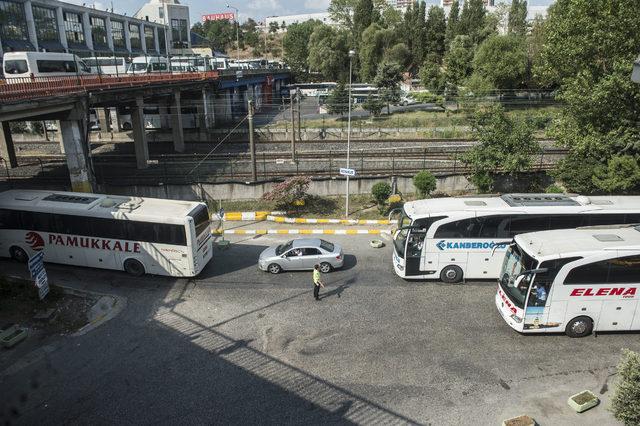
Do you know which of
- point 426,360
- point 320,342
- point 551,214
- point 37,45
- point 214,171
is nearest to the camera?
point 426,360

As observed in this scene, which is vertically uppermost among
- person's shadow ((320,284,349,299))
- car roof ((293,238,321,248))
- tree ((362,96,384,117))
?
tree ((362,96,384,117))

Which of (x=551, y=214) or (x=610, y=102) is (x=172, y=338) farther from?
(x=610, y=102)

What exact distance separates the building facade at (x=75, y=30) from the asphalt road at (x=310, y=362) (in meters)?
52.7

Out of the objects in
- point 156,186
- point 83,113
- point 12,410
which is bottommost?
point 12,410

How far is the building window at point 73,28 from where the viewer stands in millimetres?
62656

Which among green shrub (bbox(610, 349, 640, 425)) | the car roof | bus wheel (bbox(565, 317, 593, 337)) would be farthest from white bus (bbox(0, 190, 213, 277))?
green shrub (bbox(610, 349, 640, 425))

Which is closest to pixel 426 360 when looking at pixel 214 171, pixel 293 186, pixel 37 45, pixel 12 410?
pixel 12 410

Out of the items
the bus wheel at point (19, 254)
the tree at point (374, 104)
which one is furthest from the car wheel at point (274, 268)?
the tree at point (374, 104)

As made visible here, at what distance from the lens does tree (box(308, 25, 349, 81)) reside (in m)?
80.8

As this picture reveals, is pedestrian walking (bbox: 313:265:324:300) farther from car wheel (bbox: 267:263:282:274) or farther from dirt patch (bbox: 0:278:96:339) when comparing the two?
dirt patch (bbox: 0:278:96:339)

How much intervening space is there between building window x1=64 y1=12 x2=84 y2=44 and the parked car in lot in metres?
61.5

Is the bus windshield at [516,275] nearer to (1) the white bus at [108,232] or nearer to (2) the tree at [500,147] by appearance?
(1) the white bus at [108,232]

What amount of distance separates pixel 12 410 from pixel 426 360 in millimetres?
11176

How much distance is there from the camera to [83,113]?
26797 mm
